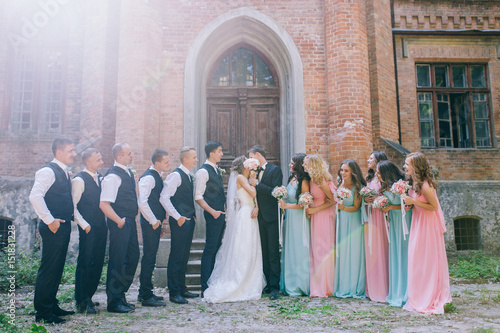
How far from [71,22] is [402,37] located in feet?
28.9

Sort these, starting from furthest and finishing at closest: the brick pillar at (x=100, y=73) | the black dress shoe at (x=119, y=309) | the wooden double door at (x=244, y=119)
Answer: the brick pillar at (x=100, y=73) < the wooden double door at (x=244, y=119) < the black dress shoe at (x=119, y=309)

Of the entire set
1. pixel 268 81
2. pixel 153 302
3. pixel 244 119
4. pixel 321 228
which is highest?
pixel 268 81

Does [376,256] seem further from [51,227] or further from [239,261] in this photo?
[51,227]

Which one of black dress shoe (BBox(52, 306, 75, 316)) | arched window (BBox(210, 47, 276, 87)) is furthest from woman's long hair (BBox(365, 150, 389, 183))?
black dress shoe (BBox(52, 306, 75, 316))

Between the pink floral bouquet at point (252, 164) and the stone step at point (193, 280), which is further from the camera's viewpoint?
the stone step at point (193, 280)

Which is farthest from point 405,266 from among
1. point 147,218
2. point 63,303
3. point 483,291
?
point 63,303

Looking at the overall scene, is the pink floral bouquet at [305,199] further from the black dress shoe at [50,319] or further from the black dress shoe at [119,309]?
the black dress shoe at [50,319]

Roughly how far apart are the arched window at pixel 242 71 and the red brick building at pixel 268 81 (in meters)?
0.03

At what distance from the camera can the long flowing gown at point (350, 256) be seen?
5016 millimetres

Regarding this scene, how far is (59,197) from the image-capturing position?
3.96 meters

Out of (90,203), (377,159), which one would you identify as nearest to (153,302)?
(90,203)

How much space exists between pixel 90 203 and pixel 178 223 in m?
1.14

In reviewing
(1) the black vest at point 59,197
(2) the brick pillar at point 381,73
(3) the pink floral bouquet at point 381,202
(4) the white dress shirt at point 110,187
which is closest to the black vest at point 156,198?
(4) the white dress shirt at point 110,187

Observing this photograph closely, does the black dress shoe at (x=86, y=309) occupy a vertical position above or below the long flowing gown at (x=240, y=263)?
below
